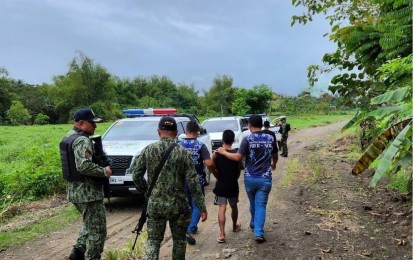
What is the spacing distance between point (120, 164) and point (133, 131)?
137cm

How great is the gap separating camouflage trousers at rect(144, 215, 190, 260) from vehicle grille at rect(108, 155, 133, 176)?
3.70m

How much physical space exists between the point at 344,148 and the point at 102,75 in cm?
3936

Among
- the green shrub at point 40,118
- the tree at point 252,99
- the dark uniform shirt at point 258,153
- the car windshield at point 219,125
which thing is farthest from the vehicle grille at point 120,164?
the green shrub at point 40,118

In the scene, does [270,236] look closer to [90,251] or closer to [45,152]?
[90,251]

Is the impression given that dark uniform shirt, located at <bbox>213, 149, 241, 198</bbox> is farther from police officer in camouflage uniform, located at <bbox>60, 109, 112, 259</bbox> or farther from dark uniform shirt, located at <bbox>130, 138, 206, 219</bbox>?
police officer in camouflage uniform, located at <bbox>60, 109, 112, 259</bbox>

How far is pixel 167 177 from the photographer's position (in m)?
4.12

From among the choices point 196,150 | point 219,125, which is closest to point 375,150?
point 196,150

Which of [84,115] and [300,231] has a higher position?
[84,115]

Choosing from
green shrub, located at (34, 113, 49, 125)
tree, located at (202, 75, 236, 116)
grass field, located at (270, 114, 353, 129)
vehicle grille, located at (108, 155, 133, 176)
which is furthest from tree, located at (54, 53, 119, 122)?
vehicle grille, located at (108, 155, 133, 176)

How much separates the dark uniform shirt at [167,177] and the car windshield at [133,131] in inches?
176

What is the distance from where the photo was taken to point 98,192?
4.56 metres

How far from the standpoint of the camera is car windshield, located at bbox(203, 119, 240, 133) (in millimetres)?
14602

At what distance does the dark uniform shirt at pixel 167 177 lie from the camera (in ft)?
13.5

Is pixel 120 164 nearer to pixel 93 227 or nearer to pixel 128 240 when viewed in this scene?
pixel 128 240
